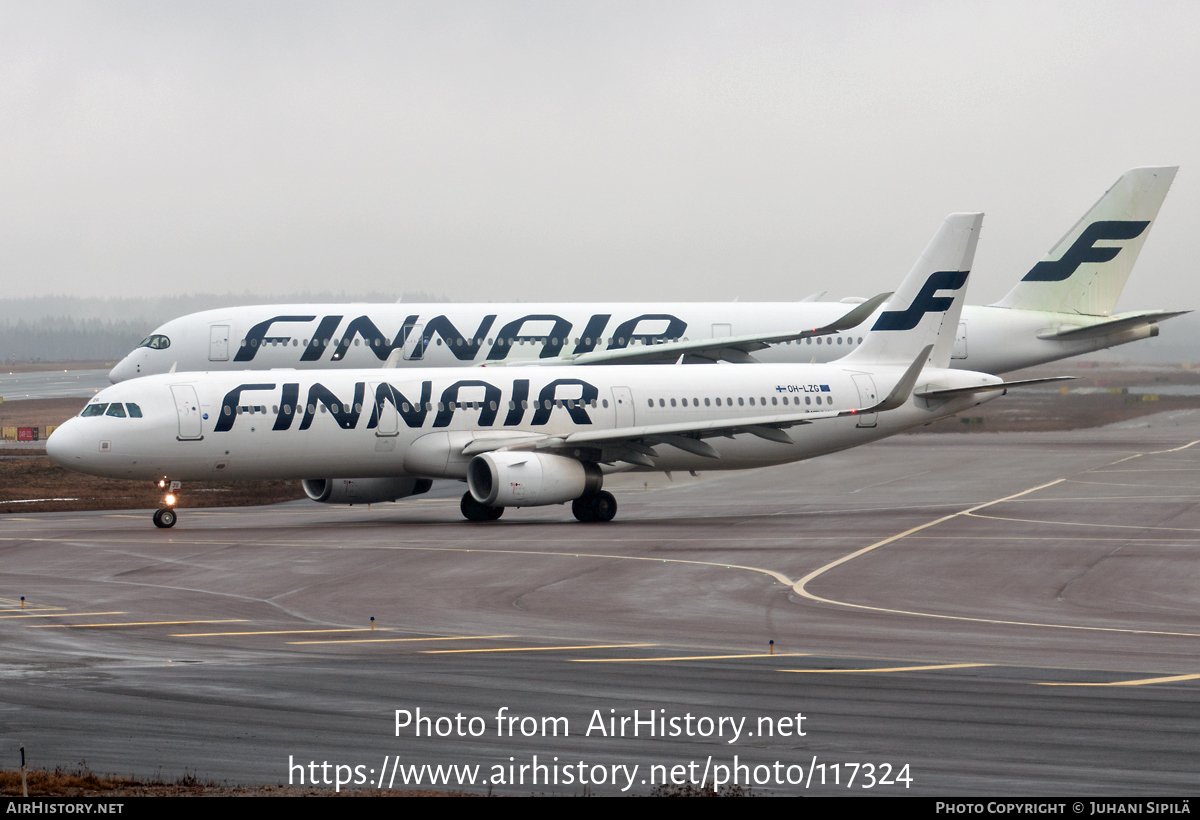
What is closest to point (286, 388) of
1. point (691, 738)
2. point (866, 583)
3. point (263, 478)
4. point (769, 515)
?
point (263, 478)

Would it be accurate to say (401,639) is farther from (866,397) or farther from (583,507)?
(866,397)

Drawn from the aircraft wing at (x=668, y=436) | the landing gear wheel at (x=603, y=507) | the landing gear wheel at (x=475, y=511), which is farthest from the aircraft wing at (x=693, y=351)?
the landing gear wheel at (x=603, y=507)

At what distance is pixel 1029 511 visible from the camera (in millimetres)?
40406

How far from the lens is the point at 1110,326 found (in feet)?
206

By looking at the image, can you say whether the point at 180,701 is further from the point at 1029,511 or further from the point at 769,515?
the point at 1029,511

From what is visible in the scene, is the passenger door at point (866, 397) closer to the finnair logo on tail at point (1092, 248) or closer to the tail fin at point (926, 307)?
the tail fin at point (926, 307)

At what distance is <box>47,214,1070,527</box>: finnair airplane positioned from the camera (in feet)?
125

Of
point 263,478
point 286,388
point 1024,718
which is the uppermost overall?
point 286,388

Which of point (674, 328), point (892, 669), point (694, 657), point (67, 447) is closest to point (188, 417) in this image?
point (67, 447)

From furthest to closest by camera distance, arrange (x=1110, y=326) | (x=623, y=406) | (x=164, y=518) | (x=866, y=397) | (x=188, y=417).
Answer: (x=1110, y=326), (x=866, y=397), (x=623, y=406), (x=164, y=518), (x=188, y=417)

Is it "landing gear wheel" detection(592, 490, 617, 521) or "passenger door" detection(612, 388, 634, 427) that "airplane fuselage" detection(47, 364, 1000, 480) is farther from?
Answer: "landing gear wheel" detection(592, 490, 617, 521)

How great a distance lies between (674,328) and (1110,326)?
20.0 meters

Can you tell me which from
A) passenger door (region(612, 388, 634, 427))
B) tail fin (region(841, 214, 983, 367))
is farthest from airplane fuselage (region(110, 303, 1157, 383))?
passenger door (region(612, 388, 634, 427))
